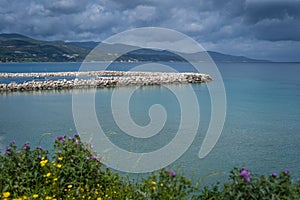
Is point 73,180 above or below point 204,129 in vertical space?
above

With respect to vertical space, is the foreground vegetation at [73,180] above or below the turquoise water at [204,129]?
above

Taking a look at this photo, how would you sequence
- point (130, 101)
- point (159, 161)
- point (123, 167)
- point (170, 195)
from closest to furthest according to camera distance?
point (170, 195)
point (123, 167)
point (159, 161)
point (130, 101)

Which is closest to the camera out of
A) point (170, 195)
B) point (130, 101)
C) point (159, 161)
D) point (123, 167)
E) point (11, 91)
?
point (170, 195)

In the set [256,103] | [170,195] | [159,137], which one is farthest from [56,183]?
[256,103]

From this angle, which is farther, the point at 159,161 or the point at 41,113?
the point at 41,113

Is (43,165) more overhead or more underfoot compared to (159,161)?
more overhead

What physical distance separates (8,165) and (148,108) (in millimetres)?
15126

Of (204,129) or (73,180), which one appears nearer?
(73,180)

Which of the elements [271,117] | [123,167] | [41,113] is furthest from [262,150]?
[41,113]

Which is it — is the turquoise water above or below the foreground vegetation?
below

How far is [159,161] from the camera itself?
9312 millimetres

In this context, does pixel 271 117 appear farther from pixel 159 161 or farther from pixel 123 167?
pixel 123 167

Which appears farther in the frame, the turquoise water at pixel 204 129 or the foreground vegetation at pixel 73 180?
the turquoise water at pixel 204 129

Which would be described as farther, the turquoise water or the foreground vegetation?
the turquoise water
